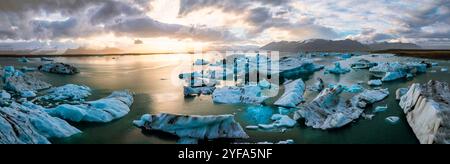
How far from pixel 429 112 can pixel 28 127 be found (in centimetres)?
916

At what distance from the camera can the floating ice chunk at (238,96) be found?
42.2 ft

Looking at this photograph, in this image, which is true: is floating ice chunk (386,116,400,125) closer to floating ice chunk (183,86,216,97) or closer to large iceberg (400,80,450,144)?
large iceberg (400,80,450,144)

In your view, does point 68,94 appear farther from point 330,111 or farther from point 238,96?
point 330,111

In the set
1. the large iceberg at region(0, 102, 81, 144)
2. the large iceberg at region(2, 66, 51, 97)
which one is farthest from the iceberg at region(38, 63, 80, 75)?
the large iceberg at region(0, 102, 81, 144)

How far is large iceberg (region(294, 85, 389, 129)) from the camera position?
29.7 feet

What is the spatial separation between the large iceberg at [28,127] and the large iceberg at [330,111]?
21.2ft

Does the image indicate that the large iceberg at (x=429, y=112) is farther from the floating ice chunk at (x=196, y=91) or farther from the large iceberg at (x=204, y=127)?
the floating ice chunk at (x=196, y=91)

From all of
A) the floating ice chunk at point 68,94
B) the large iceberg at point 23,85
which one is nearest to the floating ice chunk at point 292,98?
the floating ice chunk at point 68,94

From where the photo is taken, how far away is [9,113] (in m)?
7.18

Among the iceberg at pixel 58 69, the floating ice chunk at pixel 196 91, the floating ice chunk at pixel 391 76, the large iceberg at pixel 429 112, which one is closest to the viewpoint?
the large iceberg at pixel 429 112

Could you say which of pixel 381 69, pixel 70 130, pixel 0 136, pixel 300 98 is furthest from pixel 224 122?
pixel 381 69

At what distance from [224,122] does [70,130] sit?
4106 mm

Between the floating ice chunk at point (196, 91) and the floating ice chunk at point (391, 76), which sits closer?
the floating ice chunk at point (196, 91)
